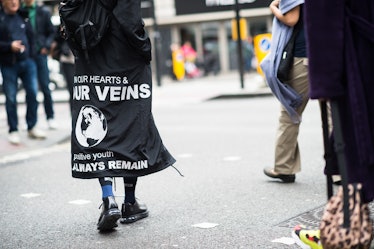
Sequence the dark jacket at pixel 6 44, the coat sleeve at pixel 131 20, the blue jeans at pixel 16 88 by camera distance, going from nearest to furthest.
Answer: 1. the coat sleeve at pixel 131 20
2. the dark jacket at pixel 6 44
3. the blue jeans at pixel 16 88

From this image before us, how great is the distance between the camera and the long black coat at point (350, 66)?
323 cm

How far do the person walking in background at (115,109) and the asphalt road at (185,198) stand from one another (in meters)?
0.37

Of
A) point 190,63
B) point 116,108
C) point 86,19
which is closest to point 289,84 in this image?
point 116,108

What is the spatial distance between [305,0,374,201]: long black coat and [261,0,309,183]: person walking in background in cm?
216

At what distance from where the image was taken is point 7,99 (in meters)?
9.31

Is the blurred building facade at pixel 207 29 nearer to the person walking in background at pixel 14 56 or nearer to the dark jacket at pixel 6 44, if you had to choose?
the person walking in background at pixel 14 56

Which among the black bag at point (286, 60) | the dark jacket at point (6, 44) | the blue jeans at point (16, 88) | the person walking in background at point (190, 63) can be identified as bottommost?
the person walking in background at point (190, 63)

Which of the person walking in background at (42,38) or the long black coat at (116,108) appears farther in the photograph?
the person walking in background at (42,38)

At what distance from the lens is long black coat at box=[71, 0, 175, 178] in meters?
4.68

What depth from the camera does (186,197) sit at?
5707mm

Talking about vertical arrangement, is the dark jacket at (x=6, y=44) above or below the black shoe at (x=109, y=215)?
above

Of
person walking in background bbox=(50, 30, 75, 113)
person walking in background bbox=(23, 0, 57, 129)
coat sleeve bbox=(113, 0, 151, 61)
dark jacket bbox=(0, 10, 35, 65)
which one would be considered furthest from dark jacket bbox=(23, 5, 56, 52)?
coat sleeve bbox=(113, 0, 151, 61)

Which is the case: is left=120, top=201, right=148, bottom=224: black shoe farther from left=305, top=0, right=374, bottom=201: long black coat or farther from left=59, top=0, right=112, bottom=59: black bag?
left=305, top=0, right=374, bottom=201: long black coat

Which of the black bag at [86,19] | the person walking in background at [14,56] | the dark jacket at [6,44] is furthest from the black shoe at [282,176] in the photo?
the dark jacket at [6,44]
